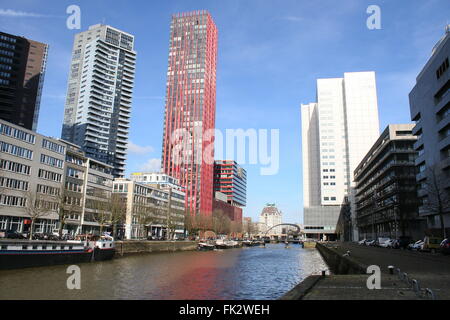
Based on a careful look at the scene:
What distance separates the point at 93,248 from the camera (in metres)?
59.7

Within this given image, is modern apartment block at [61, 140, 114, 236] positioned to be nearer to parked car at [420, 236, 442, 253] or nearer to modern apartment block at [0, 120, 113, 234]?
modern apartment block at [0, 120, 113, 234]

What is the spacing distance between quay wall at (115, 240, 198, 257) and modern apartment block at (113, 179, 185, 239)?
11.7 metres

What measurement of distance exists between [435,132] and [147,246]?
228 feet

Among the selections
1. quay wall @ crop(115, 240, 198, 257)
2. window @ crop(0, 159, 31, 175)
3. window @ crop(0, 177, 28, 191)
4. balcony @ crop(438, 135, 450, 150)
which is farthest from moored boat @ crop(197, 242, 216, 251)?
balcony @ crop(438, 135, 450, 150)

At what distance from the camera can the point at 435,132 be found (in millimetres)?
80375

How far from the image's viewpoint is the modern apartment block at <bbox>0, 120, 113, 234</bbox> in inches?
3135

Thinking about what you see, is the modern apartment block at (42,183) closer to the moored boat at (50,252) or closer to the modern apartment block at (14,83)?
the moored boat at (50,252)

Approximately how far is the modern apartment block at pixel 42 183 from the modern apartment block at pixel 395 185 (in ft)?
256

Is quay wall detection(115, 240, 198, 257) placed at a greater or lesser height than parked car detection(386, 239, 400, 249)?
Result: lesser

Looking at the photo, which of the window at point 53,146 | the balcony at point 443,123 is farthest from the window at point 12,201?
the balcony at point 443,123

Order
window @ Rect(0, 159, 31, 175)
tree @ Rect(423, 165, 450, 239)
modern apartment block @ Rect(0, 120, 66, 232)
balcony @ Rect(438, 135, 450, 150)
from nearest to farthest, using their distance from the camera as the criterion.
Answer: tree @ Rect(423, 165, 450, 239) < balcony @ Rect(438, 135, 450, 150) < window @ Rect(0, 159, 31, 175) < modern apartment block @ Rect(0, 120, 66, 232)

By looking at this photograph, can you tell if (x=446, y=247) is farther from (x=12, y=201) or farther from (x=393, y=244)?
(x=12, y=201)
